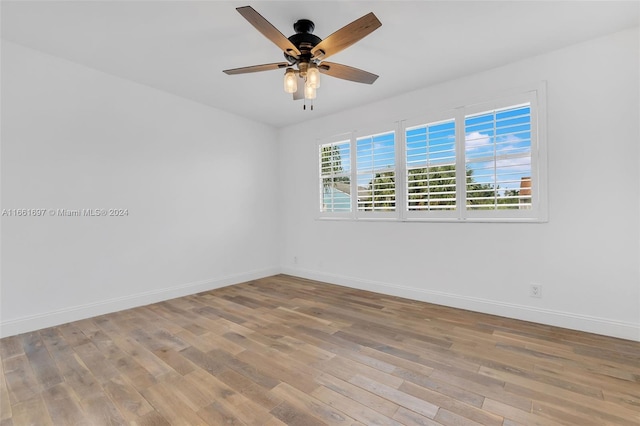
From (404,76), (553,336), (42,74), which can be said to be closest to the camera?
(553,336)

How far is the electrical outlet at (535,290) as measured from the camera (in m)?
2.87

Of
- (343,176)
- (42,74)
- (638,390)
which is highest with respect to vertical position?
(42,74)

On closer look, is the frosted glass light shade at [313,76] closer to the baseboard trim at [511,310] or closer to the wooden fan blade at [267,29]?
the wooden fan blade at [267,29]

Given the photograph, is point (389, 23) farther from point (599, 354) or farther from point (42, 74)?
point (42, 74)

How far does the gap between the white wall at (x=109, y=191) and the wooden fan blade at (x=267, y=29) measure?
2.43 m

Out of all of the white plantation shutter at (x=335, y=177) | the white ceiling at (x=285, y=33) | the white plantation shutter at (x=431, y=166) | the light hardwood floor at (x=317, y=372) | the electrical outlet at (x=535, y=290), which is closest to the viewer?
the light hardwood floor at (x=317, y=372)

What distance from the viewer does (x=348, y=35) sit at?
1.92 m

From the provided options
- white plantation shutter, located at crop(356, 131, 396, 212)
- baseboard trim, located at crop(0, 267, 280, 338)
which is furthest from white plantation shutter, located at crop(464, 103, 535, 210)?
baseboard trim, located at crop(0, 267, 280, 338)

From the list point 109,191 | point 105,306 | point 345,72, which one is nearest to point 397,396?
point 345,72

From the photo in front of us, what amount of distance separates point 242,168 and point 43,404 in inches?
140

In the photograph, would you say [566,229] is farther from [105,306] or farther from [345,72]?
[105,306]

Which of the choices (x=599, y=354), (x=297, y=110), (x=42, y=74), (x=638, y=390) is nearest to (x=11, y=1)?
(x=42, y=74)

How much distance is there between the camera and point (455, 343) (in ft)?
8.08

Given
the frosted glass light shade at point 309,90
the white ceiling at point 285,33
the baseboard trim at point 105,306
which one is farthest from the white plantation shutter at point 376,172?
the baseboard trim at point 105,306
